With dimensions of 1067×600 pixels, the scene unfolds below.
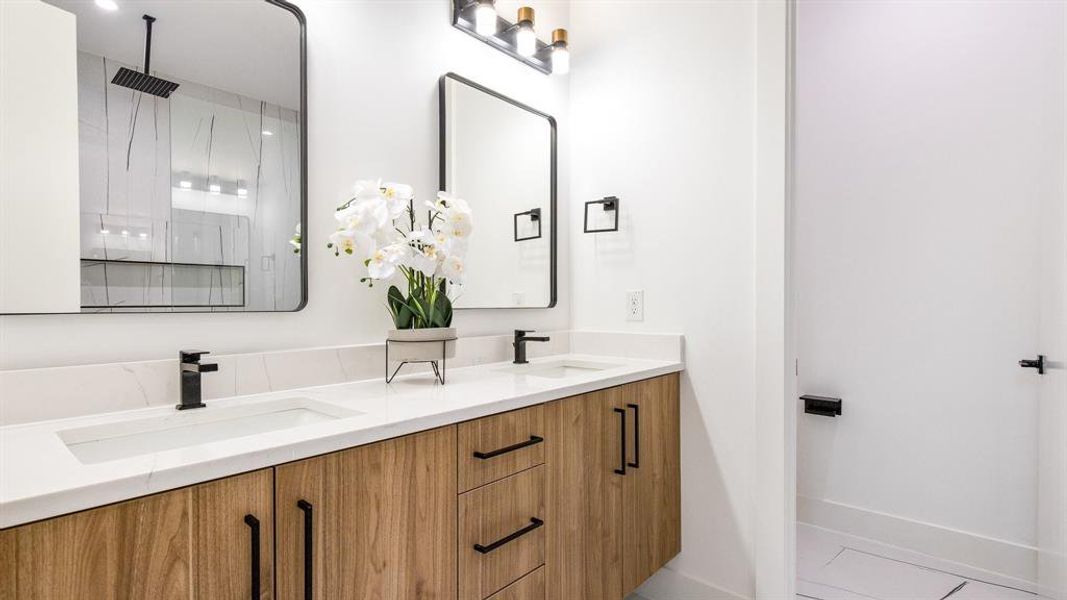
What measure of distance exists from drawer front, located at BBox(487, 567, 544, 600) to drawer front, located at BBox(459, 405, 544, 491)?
0.27 meters

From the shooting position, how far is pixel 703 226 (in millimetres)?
1850

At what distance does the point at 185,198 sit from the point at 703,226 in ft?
5.05

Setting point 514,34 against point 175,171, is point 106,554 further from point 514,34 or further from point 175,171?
point 514,34

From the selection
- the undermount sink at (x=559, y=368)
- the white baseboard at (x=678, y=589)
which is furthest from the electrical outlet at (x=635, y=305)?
the white baseboard at (x=678, y=589)

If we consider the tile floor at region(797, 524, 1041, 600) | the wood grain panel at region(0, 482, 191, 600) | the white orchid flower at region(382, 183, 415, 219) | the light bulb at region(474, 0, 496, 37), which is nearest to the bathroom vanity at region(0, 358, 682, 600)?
the wood grain panel at region(0, 482, 191, 600)

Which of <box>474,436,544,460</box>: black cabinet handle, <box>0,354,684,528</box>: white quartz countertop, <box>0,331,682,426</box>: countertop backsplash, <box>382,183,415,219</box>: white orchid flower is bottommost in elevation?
<box>474,436,544,460</box>: black cabinet handle

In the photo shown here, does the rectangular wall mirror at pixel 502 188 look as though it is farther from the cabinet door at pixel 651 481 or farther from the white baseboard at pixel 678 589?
the white baseboard at pixel 678 589

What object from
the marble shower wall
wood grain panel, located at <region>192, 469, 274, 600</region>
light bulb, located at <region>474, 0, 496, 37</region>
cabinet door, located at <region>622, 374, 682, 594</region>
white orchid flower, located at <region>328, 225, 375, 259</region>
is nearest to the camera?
wood grain panel, located at <region>192, 469, 274, 600</region>

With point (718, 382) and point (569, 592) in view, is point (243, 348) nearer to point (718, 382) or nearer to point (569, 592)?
point (569, 592)

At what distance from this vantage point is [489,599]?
1.16m

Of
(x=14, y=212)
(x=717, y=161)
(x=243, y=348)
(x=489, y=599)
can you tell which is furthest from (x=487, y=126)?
(x=489, y=599)

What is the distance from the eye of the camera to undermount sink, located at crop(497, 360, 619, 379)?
5.92 ft

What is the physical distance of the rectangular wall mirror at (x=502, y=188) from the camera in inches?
70.8

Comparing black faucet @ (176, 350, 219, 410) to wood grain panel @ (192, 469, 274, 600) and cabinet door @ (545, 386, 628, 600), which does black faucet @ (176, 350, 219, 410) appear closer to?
wood grain panel @ (192, 469, 274, 600)
